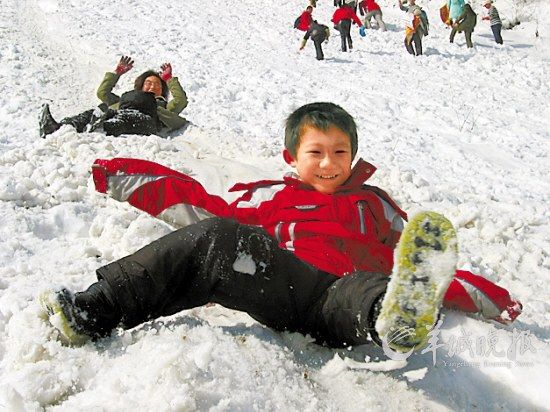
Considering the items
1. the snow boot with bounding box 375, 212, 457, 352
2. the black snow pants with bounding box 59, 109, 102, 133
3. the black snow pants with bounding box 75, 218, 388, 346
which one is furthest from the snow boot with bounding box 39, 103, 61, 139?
the snow boot with bounding box 375, 212, 457, 352

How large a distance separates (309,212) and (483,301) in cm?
99

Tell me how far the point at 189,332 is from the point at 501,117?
Result: 7.49 metres

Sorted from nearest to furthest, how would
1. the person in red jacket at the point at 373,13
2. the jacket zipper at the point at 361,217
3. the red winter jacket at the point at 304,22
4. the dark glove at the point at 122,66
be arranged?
1. the jacket zipper at the point at 361,217
2. the dark glove at the point at 122,66
3. the red winter jacket at the point at 304,22
4. the person in red jacket at the point at 373,13

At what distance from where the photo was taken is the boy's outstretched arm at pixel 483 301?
2570mm

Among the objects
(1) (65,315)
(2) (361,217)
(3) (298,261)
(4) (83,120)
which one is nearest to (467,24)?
(4) (83,120)

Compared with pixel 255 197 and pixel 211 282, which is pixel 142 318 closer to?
pixel 211 282

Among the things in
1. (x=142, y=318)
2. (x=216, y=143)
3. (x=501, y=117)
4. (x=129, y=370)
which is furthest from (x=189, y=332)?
(x=501, y=117)

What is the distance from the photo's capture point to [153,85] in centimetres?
717

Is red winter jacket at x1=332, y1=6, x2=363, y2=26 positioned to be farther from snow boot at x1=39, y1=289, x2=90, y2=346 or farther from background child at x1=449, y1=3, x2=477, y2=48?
snow boot at x1=39, y1=289, x2=90, y2=346

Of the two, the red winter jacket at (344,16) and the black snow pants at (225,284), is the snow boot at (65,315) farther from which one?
the red winter jacket at (344,16)

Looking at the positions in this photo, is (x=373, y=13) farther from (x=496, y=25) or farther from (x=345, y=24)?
(x=496, y=25)

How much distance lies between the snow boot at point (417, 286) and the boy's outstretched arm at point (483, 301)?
37.7 inches

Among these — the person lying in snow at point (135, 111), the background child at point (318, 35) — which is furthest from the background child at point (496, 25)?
the person lying in snow at point (135, 111)

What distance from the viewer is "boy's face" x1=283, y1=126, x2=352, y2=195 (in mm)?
2736
